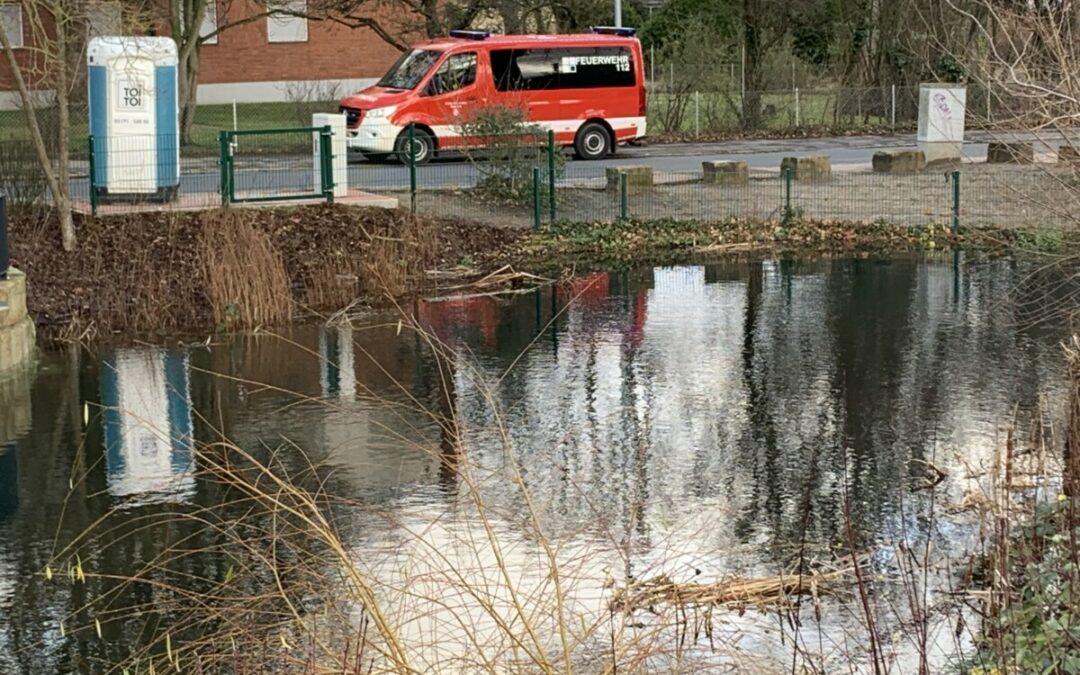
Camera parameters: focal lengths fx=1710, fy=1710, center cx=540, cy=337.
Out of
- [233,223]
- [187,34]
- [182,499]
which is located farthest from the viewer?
[187,34]

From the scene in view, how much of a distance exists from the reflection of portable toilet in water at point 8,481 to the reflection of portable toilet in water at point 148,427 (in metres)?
0.65

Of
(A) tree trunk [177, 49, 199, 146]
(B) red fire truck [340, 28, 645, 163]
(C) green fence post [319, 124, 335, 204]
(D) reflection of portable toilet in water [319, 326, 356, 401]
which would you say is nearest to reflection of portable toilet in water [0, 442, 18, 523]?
(D) reflection of portable toilet in water [319, 326, 356, 401]

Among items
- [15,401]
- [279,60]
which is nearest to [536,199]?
[15,401]

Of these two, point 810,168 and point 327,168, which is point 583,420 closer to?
point 327,168

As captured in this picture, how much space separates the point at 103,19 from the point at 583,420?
14253 mm

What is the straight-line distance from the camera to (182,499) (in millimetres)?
11547

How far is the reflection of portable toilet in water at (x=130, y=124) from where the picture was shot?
21.3m

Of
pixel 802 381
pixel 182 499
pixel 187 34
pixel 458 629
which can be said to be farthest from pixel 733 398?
pixel 187 34

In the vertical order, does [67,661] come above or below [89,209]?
below

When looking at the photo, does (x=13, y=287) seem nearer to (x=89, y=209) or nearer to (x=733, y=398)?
(x=89, y=209)

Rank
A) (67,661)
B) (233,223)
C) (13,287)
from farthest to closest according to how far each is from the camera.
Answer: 1. (233,223)
2. (13,287)
3. (67,661)

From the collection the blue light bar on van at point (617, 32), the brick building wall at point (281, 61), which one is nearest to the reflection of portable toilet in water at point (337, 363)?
the blue light bar on van at point (617, 32)

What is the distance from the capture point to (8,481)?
12.1 metres

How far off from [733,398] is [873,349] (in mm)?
2658
